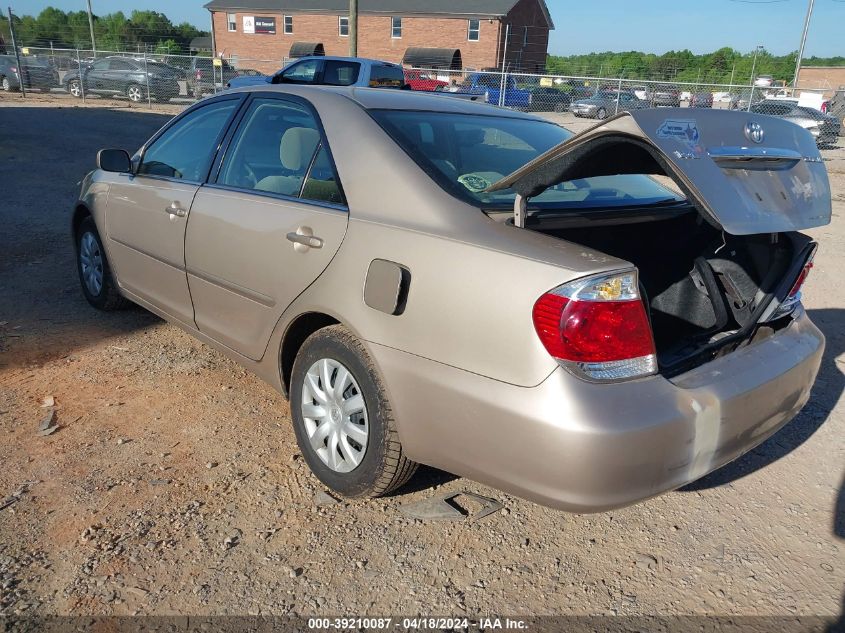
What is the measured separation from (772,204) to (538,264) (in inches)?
30.7

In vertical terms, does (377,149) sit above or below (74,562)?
above

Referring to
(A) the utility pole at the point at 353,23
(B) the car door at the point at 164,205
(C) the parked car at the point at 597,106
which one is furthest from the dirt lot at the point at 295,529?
(C) the parked car at the point at 597,106

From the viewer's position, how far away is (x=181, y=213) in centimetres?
350

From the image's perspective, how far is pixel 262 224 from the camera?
9.77 ft

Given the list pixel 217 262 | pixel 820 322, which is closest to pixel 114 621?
pixel 217 262

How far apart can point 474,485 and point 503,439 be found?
0.90 m

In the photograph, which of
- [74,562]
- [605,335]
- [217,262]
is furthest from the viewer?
[217,262]

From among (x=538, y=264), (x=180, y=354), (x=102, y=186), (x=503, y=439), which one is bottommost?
(x=180, y=354)

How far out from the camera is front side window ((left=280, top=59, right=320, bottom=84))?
14959 mm

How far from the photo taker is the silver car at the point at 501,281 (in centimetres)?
207

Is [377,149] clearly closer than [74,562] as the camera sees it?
No

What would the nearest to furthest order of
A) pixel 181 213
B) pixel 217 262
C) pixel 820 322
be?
1. pixel 217 262
2. pixel 181 213
3. pixel 820 322

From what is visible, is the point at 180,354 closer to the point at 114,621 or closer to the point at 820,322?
the point at 114,621

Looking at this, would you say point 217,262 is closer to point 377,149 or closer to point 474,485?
point 377,149
